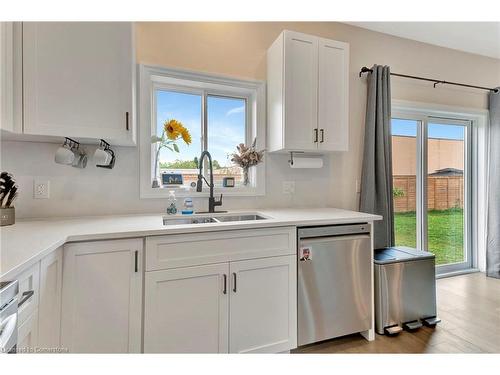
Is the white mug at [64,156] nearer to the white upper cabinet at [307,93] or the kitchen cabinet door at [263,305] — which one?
the kitchen cabinet door at [263,305]

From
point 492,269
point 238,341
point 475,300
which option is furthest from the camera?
point 492,269

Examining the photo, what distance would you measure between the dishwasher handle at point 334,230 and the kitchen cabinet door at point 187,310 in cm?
58

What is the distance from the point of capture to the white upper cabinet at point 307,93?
2.01 m

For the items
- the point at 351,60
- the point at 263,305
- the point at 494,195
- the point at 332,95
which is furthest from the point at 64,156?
the point at 494,195

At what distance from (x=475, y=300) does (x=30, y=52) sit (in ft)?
13.4

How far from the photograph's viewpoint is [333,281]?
1.74 metres

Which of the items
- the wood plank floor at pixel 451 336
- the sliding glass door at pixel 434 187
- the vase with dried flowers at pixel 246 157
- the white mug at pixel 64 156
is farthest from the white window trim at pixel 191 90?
the sliding glass door at pixel 434 187

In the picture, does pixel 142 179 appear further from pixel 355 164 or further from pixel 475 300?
pixel 475 300

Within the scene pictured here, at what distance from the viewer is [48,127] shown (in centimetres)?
140

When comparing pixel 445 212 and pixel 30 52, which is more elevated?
pixel 30 52

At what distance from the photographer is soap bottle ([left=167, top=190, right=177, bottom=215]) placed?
1928 mm

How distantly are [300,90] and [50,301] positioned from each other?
6.79 feet
